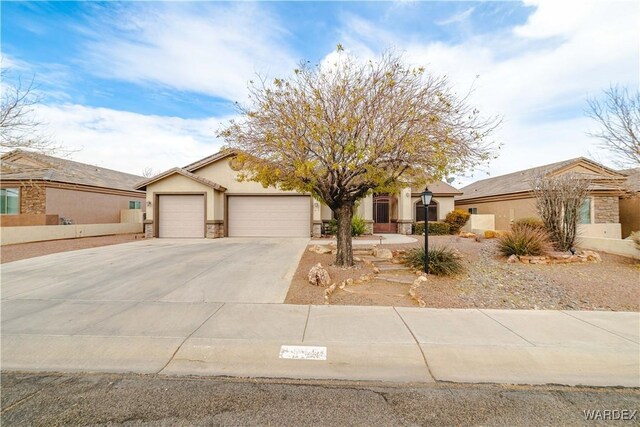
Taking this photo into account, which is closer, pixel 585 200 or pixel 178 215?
pixel 585 200

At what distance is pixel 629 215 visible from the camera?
17078 mm

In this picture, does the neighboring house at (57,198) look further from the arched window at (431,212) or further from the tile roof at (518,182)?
the tile roof at (518,182)

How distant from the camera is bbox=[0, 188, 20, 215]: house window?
56.1 feet

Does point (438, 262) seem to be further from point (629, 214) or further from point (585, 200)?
point (629, 214)

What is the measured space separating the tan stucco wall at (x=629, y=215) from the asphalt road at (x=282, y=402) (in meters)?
20.1

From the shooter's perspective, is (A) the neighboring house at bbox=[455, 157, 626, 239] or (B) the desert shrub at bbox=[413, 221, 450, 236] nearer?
(A) the neighboring house at bbox=[455, 157, 626, 239]

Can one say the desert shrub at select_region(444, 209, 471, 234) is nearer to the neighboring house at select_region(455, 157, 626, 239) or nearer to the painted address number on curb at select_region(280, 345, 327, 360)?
the neighboring house at select_region(455, 157, 626, 239)

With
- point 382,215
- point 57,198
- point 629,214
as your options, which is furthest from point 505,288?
point 57,198

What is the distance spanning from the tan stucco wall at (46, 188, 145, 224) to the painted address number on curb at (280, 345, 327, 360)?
20781 millimetres

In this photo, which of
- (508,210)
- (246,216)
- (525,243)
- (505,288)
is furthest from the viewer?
(508,210)

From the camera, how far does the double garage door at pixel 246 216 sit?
16875 millimetres

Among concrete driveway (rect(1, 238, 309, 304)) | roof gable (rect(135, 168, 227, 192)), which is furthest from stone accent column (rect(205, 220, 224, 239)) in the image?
concrete driveway (rect(1, 238, 309, 304))

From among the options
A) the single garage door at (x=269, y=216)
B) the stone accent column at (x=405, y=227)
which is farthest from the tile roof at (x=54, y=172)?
the stone accent column at (x=405, y=227)

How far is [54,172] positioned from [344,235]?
766 inches
